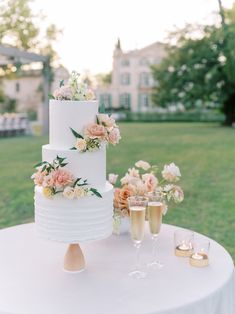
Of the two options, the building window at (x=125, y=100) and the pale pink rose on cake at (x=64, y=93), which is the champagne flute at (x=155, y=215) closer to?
the pale pink rose on cake at (x=64, y=93)

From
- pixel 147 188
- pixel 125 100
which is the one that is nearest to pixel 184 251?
pixel 147 188

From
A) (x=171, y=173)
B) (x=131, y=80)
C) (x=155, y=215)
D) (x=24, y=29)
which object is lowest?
(x=155, y=215)

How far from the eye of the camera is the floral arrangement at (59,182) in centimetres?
137

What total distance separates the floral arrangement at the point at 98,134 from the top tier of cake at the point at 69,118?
0.07 feet

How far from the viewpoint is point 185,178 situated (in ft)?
22.8

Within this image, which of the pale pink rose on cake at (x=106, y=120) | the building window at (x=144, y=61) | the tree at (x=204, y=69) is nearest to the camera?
the pale pink rose on cake at (x=106, y=120)

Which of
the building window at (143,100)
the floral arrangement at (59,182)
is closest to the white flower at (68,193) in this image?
the floral arrangement at (59,182)

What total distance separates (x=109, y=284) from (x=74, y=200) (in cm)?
30

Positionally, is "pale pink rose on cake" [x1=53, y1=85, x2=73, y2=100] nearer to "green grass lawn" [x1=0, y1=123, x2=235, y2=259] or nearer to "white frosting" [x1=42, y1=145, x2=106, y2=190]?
"white frosting" [x1=42, y1=145, x2=106, y2=190]

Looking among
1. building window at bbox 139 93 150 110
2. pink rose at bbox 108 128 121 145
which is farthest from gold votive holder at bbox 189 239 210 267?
building window at bbox 139 93 150 110

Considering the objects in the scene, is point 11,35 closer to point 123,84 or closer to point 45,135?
point 45,135

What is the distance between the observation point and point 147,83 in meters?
38.0

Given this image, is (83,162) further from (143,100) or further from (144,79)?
(144,79)

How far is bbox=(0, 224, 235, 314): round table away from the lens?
1265mm
